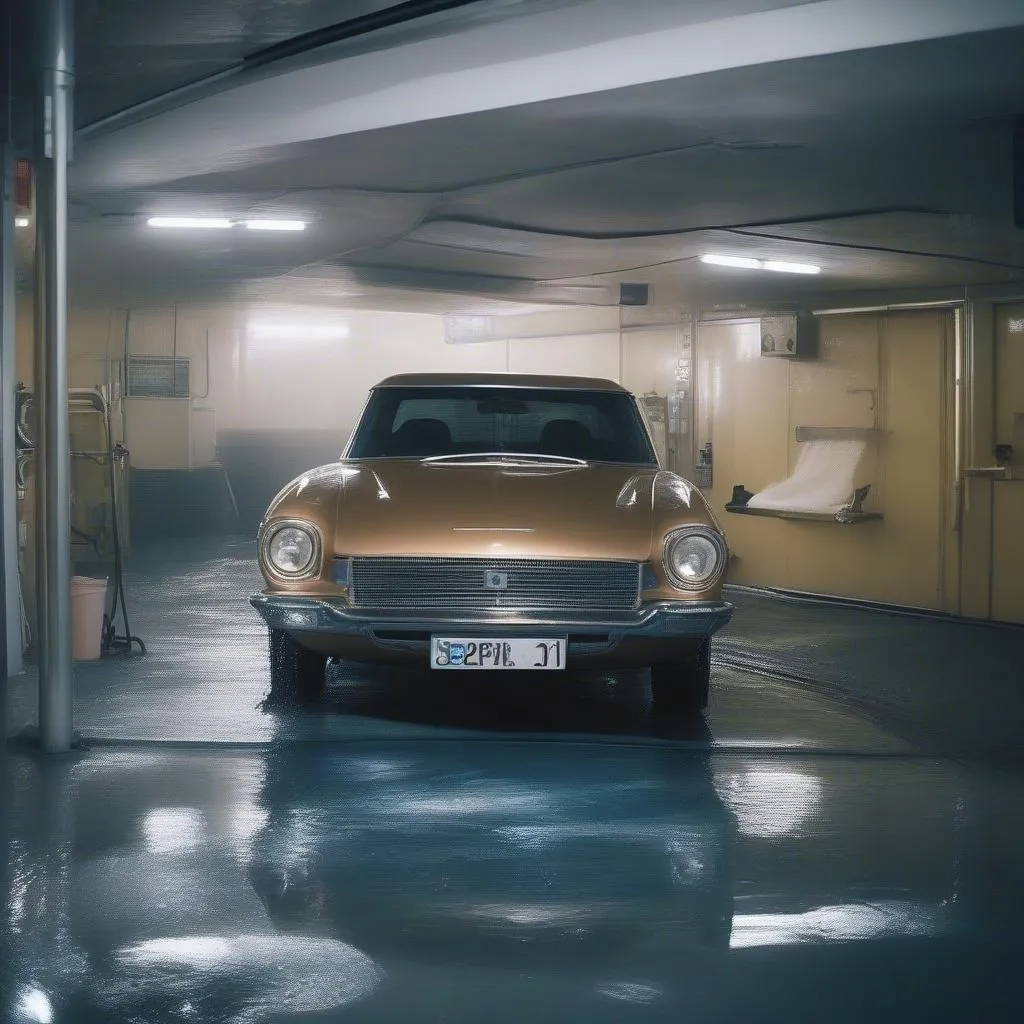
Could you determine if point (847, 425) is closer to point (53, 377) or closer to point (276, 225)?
point (276, 225)

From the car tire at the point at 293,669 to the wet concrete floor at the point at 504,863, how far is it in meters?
0.11

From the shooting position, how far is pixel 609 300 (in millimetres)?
13734

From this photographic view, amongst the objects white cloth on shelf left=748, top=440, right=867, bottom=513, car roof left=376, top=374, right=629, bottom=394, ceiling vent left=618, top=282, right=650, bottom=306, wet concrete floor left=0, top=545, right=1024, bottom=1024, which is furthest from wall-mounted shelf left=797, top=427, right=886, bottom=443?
wet concrete floor left=0, top=545, right=1024, bottom=1024

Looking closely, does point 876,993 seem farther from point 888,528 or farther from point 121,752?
point 888,528

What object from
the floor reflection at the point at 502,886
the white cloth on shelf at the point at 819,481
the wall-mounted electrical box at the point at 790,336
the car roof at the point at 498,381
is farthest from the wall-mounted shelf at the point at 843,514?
the floor reflection at the point at 502,886

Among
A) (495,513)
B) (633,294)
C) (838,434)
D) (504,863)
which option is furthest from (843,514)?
(504,863)

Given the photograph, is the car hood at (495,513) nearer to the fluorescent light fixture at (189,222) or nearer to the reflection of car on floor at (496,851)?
the reflection of car on floor at (496,851)

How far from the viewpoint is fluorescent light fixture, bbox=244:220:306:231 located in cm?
959

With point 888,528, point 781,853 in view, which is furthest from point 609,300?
point 781,853

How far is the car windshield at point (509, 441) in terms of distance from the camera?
22.2ft

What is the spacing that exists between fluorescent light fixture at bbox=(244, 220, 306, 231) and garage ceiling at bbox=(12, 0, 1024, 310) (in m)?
0.22

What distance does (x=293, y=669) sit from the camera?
6215mm

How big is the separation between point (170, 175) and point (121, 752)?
3.84 m

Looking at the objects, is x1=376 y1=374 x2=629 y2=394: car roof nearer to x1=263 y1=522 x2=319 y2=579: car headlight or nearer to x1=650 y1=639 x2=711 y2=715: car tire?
x1=263 y1=522 x2=319 y2=579: car headlight
